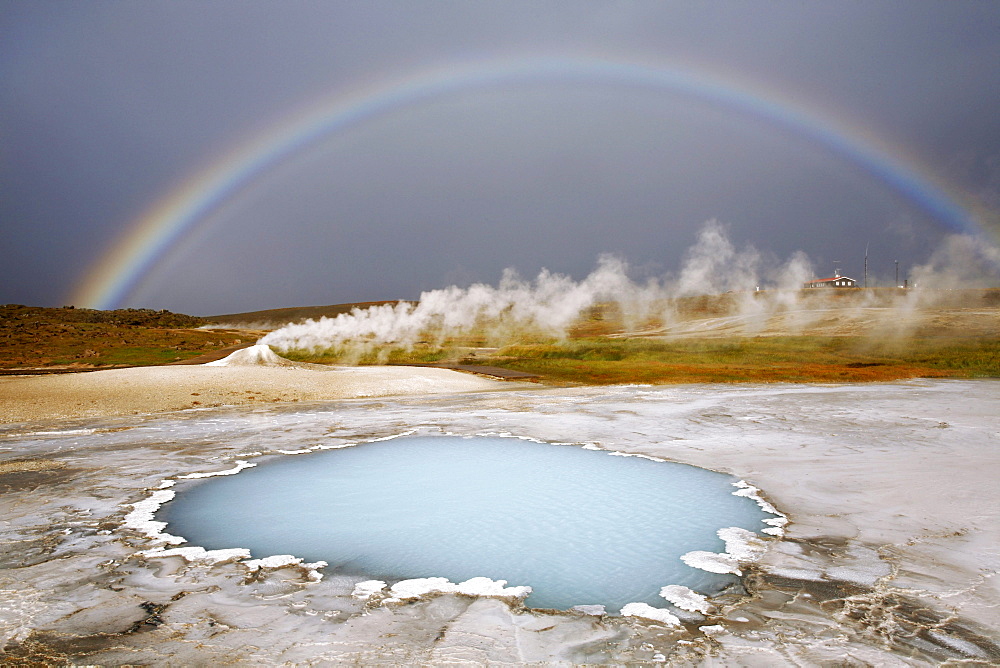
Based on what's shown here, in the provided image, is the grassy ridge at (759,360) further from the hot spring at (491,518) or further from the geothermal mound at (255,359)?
the hot spring at (491,518)

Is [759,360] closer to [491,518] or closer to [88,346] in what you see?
[491,518]

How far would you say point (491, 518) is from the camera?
25.9 ft

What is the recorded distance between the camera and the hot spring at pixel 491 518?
6070 mm

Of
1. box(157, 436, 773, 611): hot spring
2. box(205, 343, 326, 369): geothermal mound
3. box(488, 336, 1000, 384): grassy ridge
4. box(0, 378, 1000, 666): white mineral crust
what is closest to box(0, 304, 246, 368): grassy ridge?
box(205, 343, 326, 369): geothermal mound

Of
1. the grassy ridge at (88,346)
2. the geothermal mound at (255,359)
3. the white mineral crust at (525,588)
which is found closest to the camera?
the white mineral crust at (525,588)

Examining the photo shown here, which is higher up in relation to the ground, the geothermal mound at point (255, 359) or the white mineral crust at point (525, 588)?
the geothermal mound at point (255, 359)

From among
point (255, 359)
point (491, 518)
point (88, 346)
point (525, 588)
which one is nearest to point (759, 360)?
point (255, 359)

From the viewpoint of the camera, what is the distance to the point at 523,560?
21.0 ft

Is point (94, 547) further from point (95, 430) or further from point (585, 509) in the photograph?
point (95, 430)

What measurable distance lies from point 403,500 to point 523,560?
2991mm

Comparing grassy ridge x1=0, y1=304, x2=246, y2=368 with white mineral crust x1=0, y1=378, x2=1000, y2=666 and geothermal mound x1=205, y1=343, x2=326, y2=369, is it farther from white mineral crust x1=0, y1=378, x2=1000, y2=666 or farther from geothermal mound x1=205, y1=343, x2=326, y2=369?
white mineral crust x1=0, y1=378, x2=1000, y2=666

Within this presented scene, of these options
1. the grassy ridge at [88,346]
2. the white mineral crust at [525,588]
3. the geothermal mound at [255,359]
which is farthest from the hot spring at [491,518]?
the grassy ridge at [88,346]

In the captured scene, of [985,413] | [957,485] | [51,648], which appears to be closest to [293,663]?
[51,648]

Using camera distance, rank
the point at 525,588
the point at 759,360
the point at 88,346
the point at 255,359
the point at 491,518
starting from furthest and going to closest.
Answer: the point at 88,346
the point at 759,360
the point at 255,359
the point at 491,518
the point at 525,588
